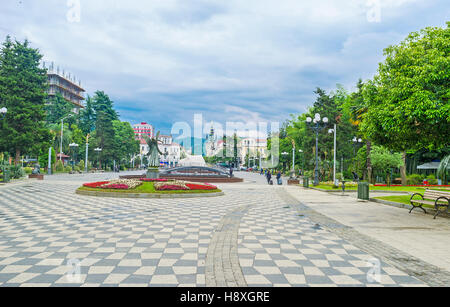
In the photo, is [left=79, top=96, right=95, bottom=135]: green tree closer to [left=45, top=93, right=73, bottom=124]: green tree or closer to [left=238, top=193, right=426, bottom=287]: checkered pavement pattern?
[left=45, top=93, right=73, bottom=124]: green tree

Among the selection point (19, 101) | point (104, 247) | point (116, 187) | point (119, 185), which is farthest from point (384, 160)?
point (19, 101)

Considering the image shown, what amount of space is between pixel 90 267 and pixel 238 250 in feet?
8.97

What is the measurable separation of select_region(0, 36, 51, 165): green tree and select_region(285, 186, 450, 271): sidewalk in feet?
117

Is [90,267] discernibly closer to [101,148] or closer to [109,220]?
[109,220]

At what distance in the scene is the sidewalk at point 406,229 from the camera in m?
5.89

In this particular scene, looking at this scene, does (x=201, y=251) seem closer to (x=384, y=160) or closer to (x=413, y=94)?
(x=413, y=94)

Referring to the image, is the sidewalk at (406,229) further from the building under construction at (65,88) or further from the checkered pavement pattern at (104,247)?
the building under construction at (65,88)

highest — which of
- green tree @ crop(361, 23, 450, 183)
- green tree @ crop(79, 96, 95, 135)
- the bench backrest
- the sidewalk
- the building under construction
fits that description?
the building under construction

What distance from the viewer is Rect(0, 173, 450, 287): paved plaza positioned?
→ 432cm

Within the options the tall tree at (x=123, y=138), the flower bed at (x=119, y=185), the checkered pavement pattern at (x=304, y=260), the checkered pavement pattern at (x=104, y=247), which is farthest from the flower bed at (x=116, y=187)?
the tall tree at (x=123, y=138)

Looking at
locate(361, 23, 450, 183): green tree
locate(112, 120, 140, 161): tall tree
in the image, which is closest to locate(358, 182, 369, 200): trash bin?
locate(361, 23, 450, 183): green tree

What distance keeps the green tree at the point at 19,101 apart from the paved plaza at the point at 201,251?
29211mm

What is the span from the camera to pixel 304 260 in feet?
17.4

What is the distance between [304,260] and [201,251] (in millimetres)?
1996
